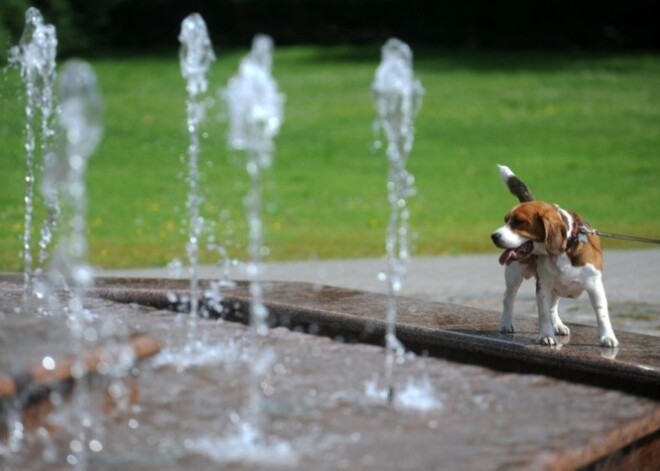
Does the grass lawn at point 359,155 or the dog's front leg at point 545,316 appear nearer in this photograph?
the dog's front leg at point 545,316

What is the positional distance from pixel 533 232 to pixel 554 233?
0.34 ft

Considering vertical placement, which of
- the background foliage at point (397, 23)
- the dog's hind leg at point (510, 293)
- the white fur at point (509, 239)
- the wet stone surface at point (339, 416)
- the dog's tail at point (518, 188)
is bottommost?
the wet stone surface at point (339, 416)

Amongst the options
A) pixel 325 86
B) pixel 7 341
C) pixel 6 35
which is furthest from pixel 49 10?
pixel 7 341

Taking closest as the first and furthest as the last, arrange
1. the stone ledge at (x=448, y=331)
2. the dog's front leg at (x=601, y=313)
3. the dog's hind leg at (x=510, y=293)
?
the stone ledge at (x=448, y=331) < the dog's front leg at (x=601, y=313) < the dog's hind leg at (x=510, y=293)

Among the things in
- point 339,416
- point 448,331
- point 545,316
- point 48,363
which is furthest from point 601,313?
point 48,363

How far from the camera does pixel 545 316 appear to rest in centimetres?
593

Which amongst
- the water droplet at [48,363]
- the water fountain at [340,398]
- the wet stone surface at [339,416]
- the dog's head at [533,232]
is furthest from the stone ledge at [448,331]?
the water droplet at [48,363]

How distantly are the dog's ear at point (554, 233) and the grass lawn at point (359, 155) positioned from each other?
690cm

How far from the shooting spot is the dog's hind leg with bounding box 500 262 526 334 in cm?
622

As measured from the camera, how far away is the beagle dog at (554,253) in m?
5.89

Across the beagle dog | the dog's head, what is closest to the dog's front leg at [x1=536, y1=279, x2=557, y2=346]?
the beagle dog

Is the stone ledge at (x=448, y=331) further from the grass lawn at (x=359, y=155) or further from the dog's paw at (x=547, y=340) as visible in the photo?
the grass lawn at (x=359, y=155)

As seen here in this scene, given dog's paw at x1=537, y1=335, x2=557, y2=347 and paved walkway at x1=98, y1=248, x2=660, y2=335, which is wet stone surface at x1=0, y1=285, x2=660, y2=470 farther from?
paved walkway at x1=98, y1=248, x2=660, y2=335

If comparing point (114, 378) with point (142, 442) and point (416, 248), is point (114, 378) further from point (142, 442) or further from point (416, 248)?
point (416, 248)
